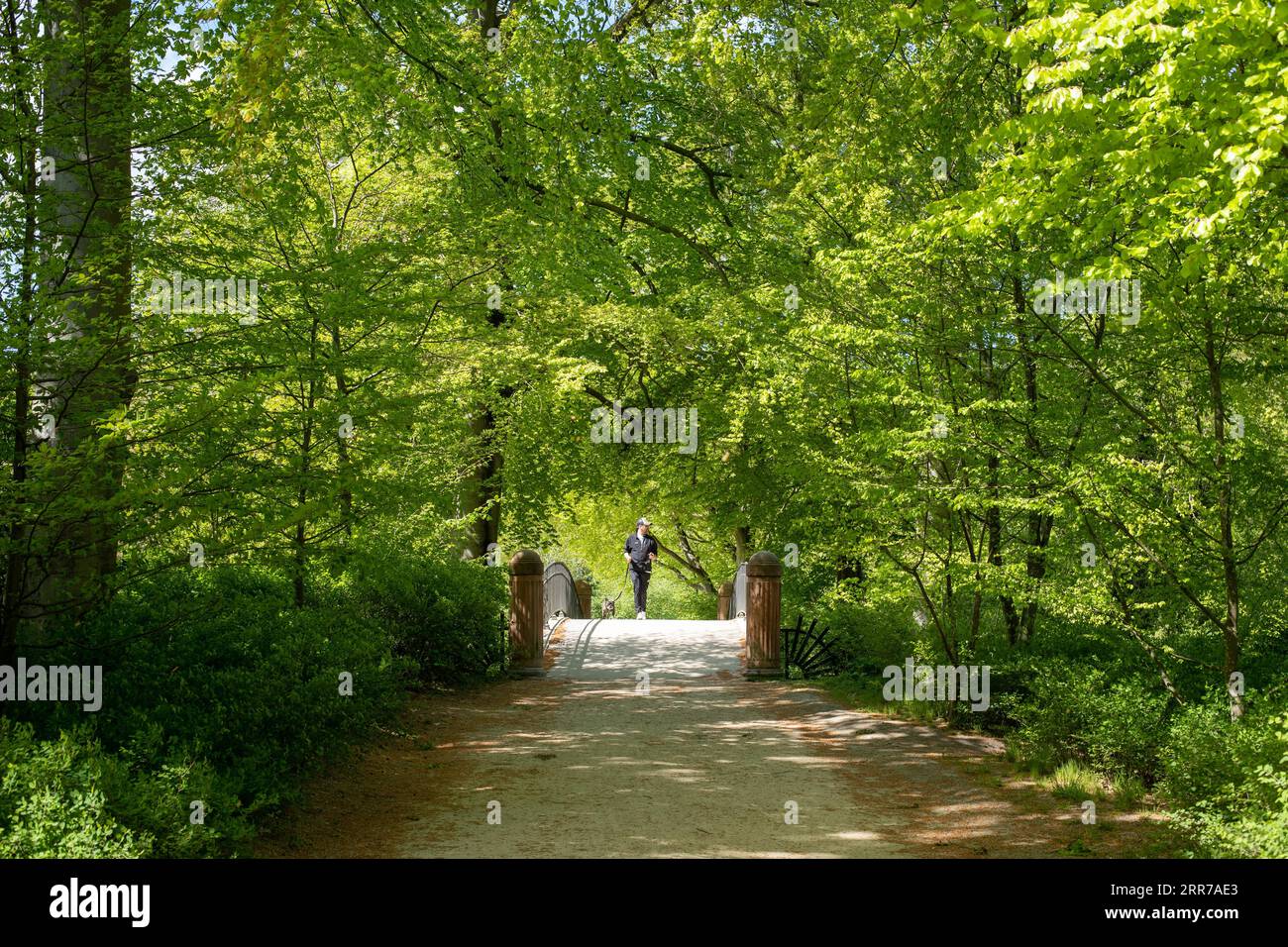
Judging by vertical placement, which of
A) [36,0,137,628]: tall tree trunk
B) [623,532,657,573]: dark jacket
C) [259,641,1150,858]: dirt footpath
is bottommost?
[259,641,1150,858]: dirt footpath

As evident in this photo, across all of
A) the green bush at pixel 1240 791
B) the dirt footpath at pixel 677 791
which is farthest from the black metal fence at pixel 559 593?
the green bush at pixel 1240 791

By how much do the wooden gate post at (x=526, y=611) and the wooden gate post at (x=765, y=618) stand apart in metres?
3.02

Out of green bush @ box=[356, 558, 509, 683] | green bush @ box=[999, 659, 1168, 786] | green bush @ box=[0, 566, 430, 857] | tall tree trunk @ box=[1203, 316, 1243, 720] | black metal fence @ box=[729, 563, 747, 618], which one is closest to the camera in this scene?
green bush @ box=[0, 566, 430, 857]

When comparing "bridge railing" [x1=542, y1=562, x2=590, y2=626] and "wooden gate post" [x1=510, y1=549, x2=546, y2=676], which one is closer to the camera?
"wooden gate post" [x1=510, y1=549, x2=546, y2=676]

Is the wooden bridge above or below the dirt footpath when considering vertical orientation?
above

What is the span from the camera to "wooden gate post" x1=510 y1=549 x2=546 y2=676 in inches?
584

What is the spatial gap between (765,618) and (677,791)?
703 centimetres

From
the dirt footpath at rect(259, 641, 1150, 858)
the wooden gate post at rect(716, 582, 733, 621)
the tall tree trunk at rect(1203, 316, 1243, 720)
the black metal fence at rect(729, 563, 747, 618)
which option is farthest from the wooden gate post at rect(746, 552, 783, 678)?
the wooden gate post at rect(716, 582, 733, 621)

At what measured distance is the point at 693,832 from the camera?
712 centimetres

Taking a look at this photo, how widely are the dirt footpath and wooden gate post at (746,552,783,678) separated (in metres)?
2.61

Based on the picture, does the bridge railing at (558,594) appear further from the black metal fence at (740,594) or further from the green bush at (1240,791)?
the green bush at (1240,791)

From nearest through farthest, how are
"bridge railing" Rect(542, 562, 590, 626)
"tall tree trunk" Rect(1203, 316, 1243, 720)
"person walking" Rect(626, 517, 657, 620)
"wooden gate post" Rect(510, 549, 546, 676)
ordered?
"tall tree trunk" Rect(1203, 316, 1243, 720), "wooden gate post" Rect(510, 549, 546, 676), "person walking" Rect(626, 517, 657, 620), "bridge railing" Rect(542, 562, 590, 626)

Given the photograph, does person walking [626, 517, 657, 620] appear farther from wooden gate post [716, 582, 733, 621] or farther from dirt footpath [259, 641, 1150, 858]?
wooden gate post [716, 582, 733, 621]

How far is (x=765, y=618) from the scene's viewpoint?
15.2 m
